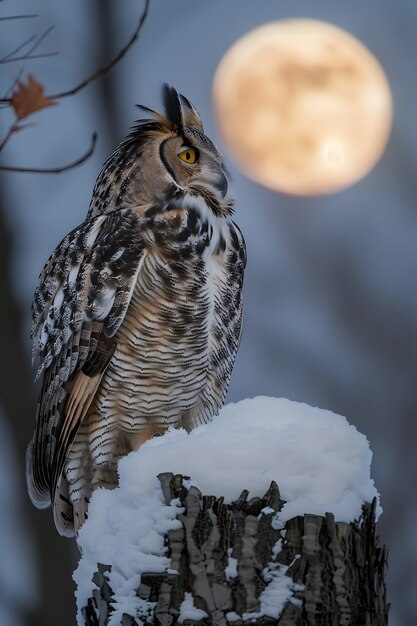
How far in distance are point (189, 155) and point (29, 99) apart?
1.56 m

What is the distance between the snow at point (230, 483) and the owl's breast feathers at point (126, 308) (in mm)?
769

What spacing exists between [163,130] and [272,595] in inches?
72.0

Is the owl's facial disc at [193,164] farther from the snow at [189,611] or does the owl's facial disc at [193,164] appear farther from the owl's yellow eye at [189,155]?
the snow at [189,611]

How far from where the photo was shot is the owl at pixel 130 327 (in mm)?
2928

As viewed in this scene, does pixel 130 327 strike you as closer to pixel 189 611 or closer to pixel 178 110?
pixel 178 110

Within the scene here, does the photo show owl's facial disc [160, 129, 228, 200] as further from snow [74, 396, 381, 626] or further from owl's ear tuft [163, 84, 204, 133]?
snow [74, 396, 381, 626]

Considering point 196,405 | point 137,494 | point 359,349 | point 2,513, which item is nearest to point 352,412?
point 359,349

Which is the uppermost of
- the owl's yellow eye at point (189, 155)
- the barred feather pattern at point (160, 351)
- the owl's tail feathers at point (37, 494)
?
the owl's yellow eye at point (189, 155)

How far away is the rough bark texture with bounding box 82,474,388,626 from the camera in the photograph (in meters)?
1.94

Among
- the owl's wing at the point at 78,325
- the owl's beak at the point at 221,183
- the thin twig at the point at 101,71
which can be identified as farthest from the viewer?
the owl's beak at the point at 221,183

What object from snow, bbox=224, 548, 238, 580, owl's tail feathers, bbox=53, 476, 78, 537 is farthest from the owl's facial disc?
snow, bbox=224, 548, 238, 580

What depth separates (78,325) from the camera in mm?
2998

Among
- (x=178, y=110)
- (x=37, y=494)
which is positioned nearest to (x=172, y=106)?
(x=178, y=110)

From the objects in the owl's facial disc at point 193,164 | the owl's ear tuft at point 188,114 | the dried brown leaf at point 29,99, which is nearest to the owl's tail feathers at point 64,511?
the owl's facial disc at point 193,164
